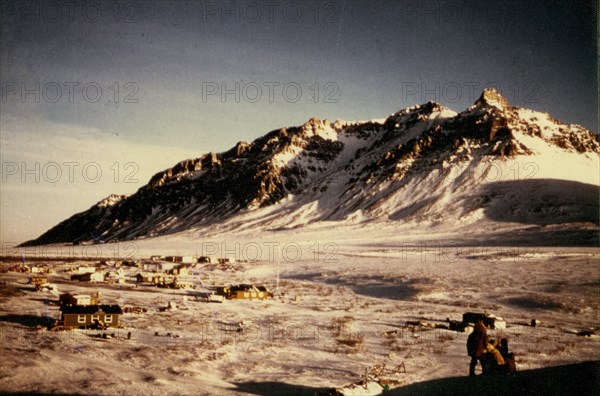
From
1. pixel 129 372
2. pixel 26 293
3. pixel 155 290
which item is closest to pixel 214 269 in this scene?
pixel 155 290

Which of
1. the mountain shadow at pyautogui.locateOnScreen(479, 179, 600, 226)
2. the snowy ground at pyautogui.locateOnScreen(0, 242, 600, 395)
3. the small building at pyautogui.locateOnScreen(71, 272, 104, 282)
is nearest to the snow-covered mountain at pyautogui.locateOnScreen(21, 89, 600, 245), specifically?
the mountain shadow at pyautogui.locateOnScreen(479, 179, 600, 226)

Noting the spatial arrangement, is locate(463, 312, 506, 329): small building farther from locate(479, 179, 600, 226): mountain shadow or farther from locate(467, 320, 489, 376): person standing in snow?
locate(479, 179, 600, 226): mountain shadow

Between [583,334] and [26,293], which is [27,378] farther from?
[583,334]

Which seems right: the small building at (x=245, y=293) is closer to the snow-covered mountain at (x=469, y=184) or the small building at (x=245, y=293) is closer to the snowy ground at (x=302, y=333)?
the snowy ground at (x=302, y=333)

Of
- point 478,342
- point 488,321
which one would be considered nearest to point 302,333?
point 488,321

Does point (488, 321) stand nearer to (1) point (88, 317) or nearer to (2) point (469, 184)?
(1) point (88, 317)

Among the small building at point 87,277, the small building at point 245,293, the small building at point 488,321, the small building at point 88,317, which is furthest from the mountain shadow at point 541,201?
the small building at point 88,317
